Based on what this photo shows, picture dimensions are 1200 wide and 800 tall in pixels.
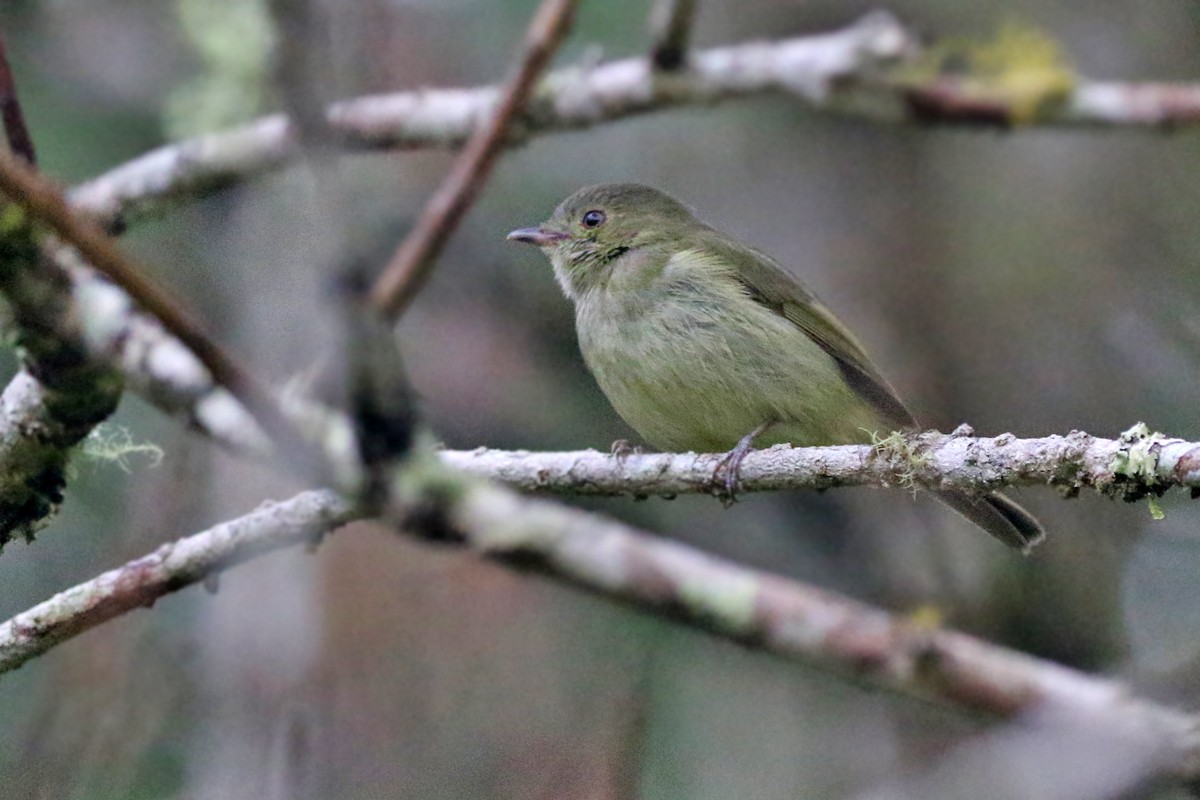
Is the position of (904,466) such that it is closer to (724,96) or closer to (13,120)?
(13,120)

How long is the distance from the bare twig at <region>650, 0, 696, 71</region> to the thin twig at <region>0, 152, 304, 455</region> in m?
3.46

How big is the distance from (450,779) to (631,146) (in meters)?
4.39

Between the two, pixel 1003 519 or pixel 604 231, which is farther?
pixel 604 231

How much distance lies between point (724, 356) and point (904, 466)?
1.76m

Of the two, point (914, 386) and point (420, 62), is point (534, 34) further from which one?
point (420, 62)

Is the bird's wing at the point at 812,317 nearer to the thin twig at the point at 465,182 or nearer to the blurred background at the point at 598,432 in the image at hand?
the blurred background at the point at 598,432

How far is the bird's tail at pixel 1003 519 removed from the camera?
4.29 meters

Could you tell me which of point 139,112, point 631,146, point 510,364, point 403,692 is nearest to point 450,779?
point 403,692

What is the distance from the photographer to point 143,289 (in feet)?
5.89

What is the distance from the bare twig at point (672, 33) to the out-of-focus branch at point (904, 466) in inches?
78.0

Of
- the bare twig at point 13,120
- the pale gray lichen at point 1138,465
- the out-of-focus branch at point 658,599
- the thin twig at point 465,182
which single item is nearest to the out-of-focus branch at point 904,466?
the pale gray lichen at point 1138,465

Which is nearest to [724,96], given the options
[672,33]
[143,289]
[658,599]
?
[672,33]

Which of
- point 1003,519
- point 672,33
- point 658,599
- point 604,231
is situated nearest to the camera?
point 658,599

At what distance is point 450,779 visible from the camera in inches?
193
